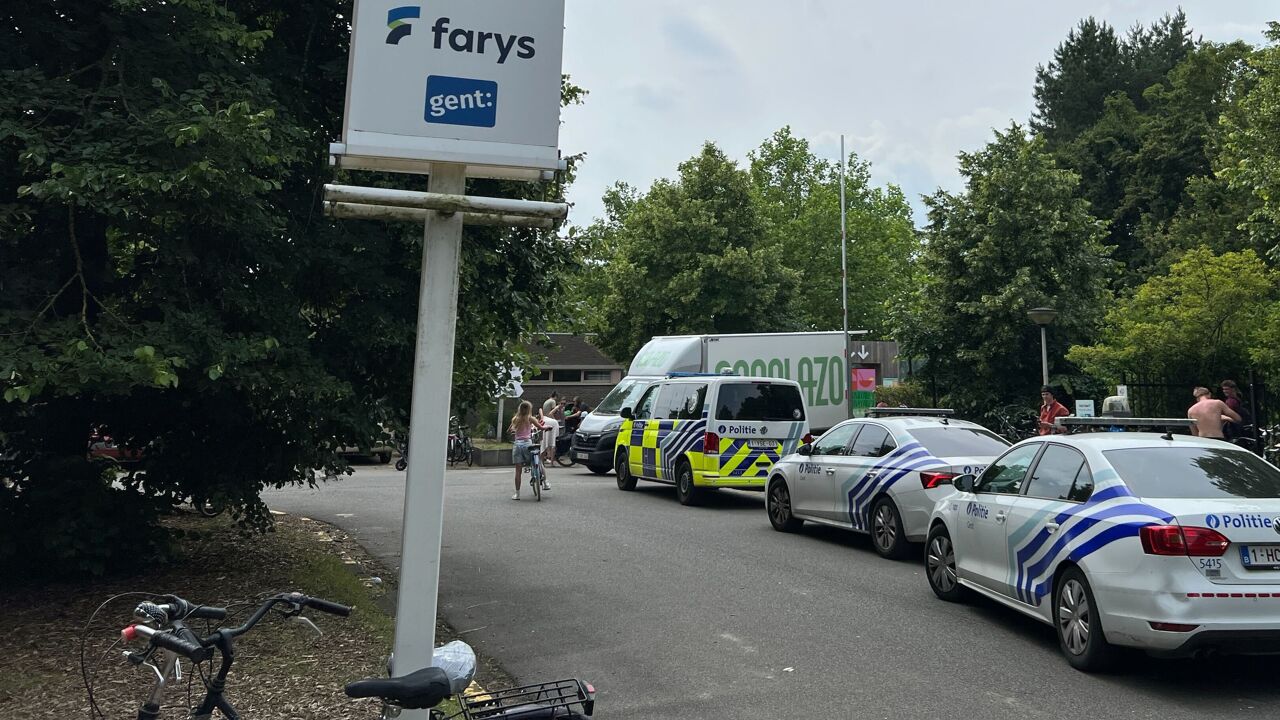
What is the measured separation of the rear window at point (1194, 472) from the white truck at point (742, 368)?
1620cm

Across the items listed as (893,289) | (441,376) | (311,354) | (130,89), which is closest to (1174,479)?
(441,376)

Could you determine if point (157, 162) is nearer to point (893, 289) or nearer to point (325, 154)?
point (325, 154)

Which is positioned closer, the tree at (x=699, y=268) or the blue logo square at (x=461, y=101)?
the blue logo square at (x=461, y=101)

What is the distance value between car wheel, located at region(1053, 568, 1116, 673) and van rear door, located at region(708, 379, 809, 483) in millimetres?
9240

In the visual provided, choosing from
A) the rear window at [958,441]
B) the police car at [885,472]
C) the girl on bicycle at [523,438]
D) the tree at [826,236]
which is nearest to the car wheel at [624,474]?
the girl on bicycle at [523,438]

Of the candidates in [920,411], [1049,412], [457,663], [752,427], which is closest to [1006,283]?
[1049,412]

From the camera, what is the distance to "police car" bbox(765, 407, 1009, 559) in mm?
10922

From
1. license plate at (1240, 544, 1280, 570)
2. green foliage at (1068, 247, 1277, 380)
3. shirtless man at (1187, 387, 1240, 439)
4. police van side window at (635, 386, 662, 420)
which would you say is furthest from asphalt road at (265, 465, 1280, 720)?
green foliage at (1068, 247, 1277, 380)

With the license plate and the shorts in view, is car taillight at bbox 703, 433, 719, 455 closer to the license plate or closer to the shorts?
the shorts

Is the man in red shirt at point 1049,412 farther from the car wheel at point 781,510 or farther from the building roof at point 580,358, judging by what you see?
the building roof at point 580,358

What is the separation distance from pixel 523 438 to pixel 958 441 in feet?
27.1

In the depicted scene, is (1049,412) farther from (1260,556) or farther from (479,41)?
(479,41)

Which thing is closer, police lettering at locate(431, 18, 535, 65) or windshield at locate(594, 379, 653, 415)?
police lettering at locate(431, 18, 535, 65)

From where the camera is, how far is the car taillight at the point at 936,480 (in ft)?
35.3
